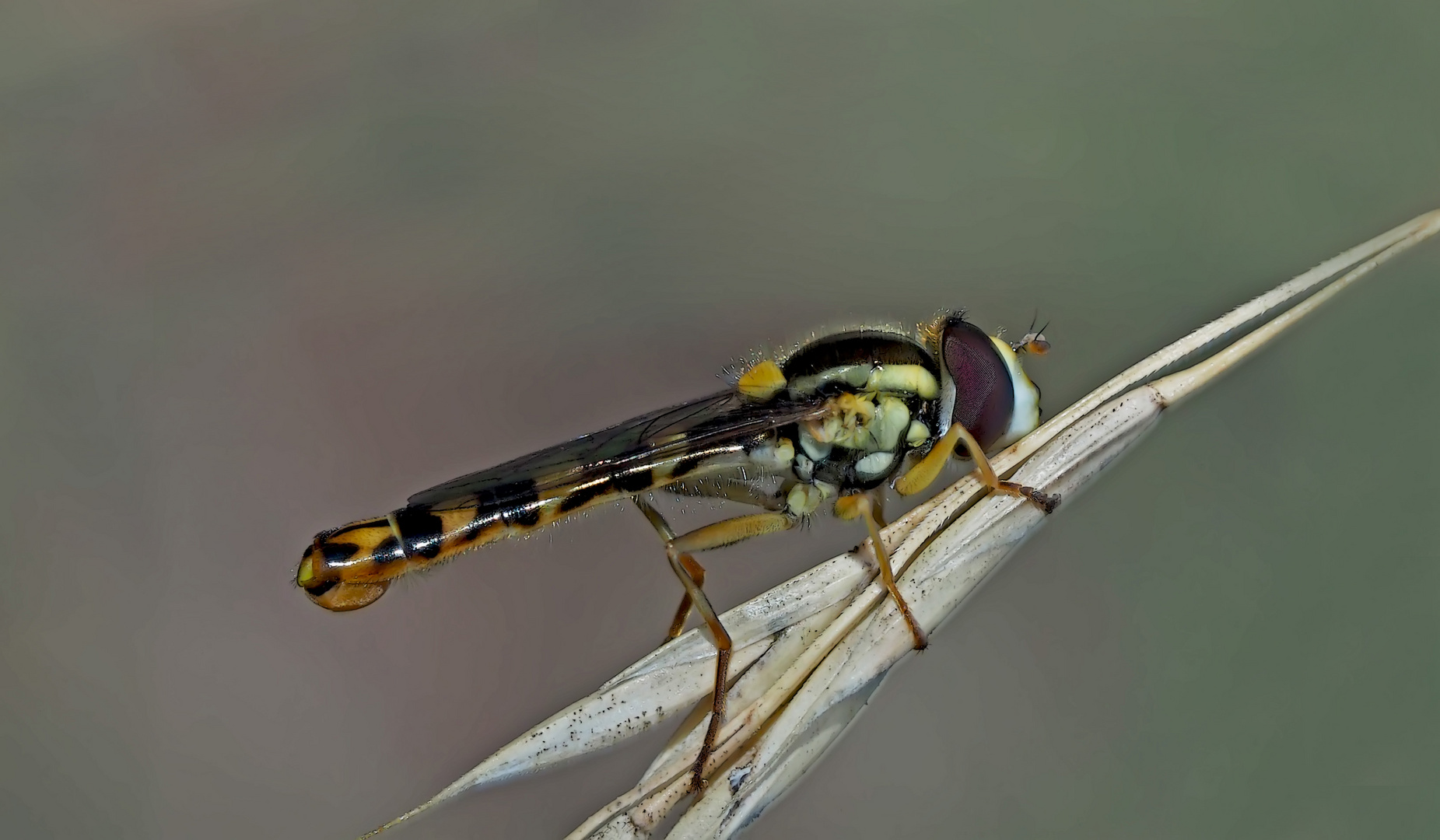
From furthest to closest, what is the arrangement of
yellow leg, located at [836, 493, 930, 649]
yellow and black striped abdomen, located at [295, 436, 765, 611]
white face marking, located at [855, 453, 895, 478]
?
white face marking, located at [855, 453, 895, 478] < yellow and black striped abdomen, located at [295, 436, 765, 611] < yellow leg, located at [836, 493, 930, 649]

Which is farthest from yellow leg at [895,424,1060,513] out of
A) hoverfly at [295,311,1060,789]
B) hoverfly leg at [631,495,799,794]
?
hoverfly leg at [631,495,799,794]

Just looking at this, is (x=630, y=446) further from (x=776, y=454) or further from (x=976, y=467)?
(x=976, y=467)

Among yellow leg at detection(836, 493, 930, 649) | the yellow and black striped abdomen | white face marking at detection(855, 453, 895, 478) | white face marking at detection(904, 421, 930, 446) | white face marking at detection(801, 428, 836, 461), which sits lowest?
yellow leg at detection(836, 493, 930, 649)

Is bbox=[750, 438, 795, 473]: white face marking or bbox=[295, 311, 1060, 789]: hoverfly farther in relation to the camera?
bbox=[750, 438, 795, 473]: white face marking

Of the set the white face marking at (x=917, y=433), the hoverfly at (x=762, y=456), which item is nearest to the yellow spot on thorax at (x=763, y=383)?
the hoverfly at (x=762, y=456)

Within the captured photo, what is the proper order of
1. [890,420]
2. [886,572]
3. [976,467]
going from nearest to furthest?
[886,572] < [976,467] < [890,420]

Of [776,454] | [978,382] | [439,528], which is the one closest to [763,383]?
[776,454]

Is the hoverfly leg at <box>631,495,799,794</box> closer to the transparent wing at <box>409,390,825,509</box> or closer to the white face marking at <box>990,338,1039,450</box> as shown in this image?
the transparent wing at <box>409,390,825,509</box>

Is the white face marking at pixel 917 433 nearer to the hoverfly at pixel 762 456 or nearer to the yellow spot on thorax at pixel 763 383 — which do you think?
the hoverfly at pixel 762 456
